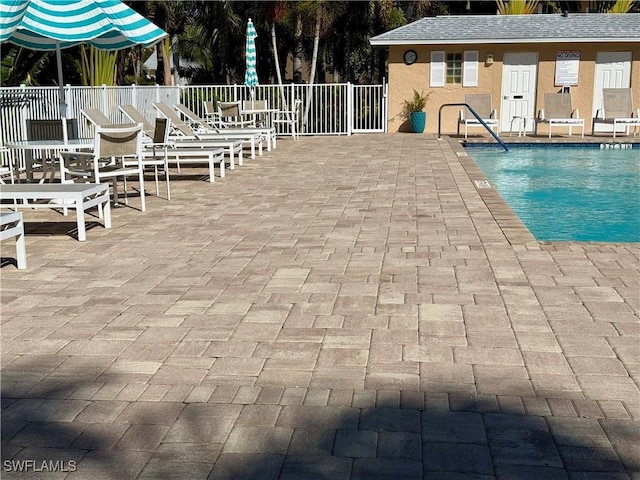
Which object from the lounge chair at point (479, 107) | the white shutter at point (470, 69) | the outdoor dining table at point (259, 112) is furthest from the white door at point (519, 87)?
the outdoor dining table at point (259, 112)

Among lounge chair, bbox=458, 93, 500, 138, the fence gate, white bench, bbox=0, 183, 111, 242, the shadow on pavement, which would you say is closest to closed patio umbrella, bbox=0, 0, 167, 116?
white bench, bbox=0, 183, 111, 242

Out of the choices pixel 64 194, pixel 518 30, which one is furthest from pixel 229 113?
pixel 64 194

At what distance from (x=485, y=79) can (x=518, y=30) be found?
182cm

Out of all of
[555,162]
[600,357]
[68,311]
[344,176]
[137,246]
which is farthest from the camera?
[555,162]

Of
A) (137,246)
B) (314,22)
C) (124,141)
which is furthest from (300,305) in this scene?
(314,22)

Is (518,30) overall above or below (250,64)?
above

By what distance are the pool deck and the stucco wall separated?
1441cm

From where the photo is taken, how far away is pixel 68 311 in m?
4.61

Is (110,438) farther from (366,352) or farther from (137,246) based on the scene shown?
(137,246)

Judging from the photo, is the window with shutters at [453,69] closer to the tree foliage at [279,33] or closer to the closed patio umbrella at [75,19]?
the tree foliage at [279,33]

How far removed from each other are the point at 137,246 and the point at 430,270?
2.66 metres

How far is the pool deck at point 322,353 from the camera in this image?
2.79 m

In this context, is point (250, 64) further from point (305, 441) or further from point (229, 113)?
point (305, 441)

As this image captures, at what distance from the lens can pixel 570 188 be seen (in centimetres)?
1170
